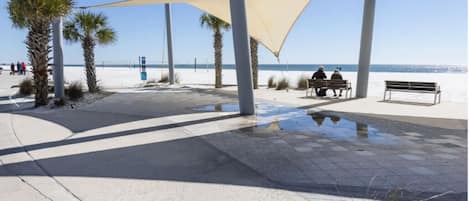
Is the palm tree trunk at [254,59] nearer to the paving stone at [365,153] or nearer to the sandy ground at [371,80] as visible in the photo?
the sandy ground at [371,80]

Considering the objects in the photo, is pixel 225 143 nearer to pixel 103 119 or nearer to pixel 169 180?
pixel 169 180

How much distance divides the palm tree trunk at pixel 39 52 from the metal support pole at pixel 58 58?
3.10 ft

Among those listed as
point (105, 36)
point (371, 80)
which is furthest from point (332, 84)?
point (371, 80)

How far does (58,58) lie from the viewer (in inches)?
404

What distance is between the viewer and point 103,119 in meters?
7.40

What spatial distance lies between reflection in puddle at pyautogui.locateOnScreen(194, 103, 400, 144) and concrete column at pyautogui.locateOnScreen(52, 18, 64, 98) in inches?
185

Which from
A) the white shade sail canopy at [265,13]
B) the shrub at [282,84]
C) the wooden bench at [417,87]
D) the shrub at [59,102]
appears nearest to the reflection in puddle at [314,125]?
the shrub at [59,102]

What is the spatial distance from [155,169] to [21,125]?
14.3ft

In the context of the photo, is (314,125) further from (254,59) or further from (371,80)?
(371,80)

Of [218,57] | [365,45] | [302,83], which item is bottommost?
[302,83]

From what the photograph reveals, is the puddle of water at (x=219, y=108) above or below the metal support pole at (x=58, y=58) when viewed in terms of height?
below

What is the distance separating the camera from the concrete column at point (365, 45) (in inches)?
444

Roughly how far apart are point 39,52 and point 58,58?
1.22 metres

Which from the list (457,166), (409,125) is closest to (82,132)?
(457,166)
